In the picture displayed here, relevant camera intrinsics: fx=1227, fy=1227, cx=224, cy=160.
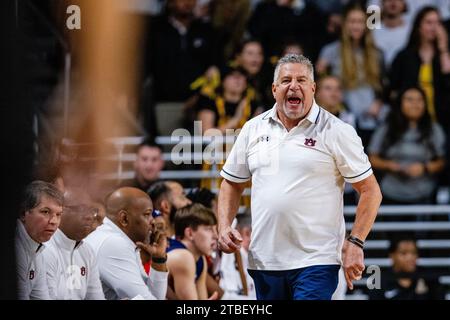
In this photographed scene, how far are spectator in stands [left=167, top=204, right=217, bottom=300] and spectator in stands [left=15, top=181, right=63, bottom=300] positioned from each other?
91cm

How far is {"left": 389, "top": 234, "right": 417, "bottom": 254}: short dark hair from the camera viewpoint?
9.30 m

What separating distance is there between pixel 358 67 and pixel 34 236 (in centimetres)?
308

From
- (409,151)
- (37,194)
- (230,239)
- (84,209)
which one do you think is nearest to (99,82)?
(84,209)

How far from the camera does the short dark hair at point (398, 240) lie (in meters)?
9.30

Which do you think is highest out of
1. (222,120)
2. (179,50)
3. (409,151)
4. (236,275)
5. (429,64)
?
(179,50)

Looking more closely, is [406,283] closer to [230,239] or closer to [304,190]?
[304,190]

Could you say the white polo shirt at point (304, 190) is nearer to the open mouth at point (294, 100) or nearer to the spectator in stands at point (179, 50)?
the open mouth at point (294, 100)

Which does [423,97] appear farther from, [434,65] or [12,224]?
[12,224]

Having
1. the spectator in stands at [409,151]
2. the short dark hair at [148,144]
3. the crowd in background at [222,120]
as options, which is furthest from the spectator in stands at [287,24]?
the short dark hair at [148,144]

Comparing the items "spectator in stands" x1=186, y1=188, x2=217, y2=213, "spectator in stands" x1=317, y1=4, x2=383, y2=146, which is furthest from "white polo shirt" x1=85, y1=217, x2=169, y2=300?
"spectator in stands" x1=317, y1=4, x2=383, y2=146

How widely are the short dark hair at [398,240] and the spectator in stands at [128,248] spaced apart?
252cm

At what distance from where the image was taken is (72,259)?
7.07m
